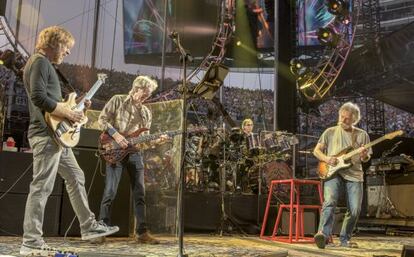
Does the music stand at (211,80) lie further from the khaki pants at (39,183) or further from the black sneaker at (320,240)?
the black sneaker at (320,240)

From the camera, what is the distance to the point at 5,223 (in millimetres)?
5164

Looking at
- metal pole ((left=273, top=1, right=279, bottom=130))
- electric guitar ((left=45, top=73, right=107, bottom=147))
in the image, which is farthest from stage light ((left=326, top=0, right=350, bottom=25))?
electric guitar ((left=45, top=73, right=107, bottom=147))

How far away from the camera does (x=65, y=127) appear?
145 inches

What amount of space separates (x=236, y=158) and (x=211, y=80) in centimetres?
441

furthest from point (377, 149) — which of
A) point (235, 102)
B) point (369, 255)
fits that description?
point (369, 255)

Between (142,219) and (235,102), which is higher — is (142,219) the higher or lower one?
the lower one

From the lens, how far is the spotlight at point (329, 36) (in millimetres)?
10692

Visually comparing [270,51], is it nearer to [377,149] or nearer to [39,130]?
[377,149]

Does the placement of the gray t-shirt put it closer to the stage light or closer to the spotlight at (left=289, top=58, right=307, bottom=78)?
the spotlight at (left=289, top=58, right=307, bottom=78)

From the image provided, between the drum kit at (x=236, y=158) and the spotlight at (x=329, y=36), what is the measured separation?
142 inches

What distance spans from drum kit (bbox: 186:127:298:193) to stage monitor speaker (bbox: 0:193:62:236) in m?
3.00

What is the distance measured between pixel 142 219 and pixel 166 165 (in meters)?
0.98

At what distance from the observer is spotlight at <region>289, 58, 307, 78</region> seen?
35.6ft

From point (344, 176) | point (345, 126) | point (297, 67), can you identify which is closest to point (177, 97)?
point (297, 67)
